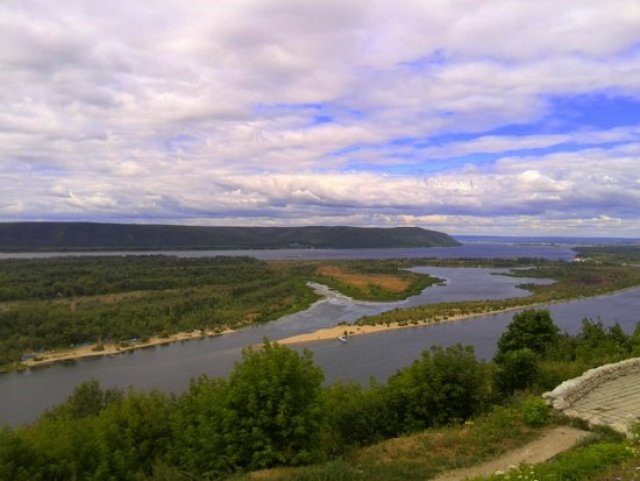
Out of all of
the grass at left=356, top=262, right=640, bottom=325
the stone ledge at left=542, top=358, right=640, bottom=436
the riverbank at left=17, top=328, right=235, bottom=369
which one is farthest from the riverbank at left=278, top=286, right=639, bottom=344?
the stone ledge at left=542, top=358, right=640, bottom=436

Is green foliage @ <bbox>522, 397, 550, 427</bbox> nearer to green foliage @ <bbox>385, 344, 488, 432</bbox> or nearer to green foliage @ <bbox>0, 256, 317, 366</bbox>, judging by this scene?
green foliage @ <bbox>385, 344, 488, 432</bbox>

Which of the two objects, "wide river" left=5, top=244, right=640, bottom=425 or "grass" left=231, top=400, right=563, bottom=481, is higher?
"grass" left=231, top=400, right=563, bottom=481

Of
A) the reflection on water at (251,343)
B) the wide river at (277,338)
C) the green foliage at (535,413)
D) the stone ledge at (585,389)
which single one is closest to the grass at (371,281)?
the wide river at (277,338)

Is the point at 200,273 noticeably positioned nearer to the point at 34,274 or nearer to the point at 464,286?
the point at 34,274

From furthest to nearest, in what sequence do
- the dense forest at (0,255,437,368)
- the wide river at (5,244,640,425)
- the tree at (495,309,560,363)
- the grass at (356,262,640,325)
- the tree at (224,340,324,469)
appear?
the grass at (356,262,640,325) → the dense forest at (0,255,437,368) → the wide river at (5,244,640,425) → the tree at (495,309,560,363) → the tree at (224,340,324,469)

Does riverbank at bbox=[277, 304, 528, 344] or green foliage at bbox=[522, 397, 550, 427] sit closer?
green foliage at bbox=[522, 397, 550, 427]

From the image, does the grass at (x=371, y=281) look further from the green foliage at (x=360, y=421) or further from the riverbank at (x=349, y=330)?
the green foliage at (x=360, y=421)

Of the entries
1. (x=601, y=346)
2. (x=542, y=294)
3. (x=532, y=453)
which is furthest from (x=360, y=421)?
(x=542, y=294)

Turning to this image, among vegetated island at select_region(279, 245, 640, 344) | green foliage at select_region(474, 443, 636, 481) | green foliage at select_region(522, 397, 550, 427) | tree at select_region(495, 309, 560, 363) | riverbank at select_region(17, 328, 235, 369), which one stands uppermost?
green foliage at select_region(474, 443, 636, 481)

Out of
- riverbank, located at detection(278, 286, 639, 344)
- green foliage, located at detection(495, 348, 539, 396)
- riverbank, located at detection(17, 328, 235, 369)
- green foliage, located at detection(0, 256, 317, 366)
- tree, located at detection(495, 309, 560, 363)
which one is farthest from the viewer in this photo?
green foliage, located at detection(0, 256, 317, 366)
